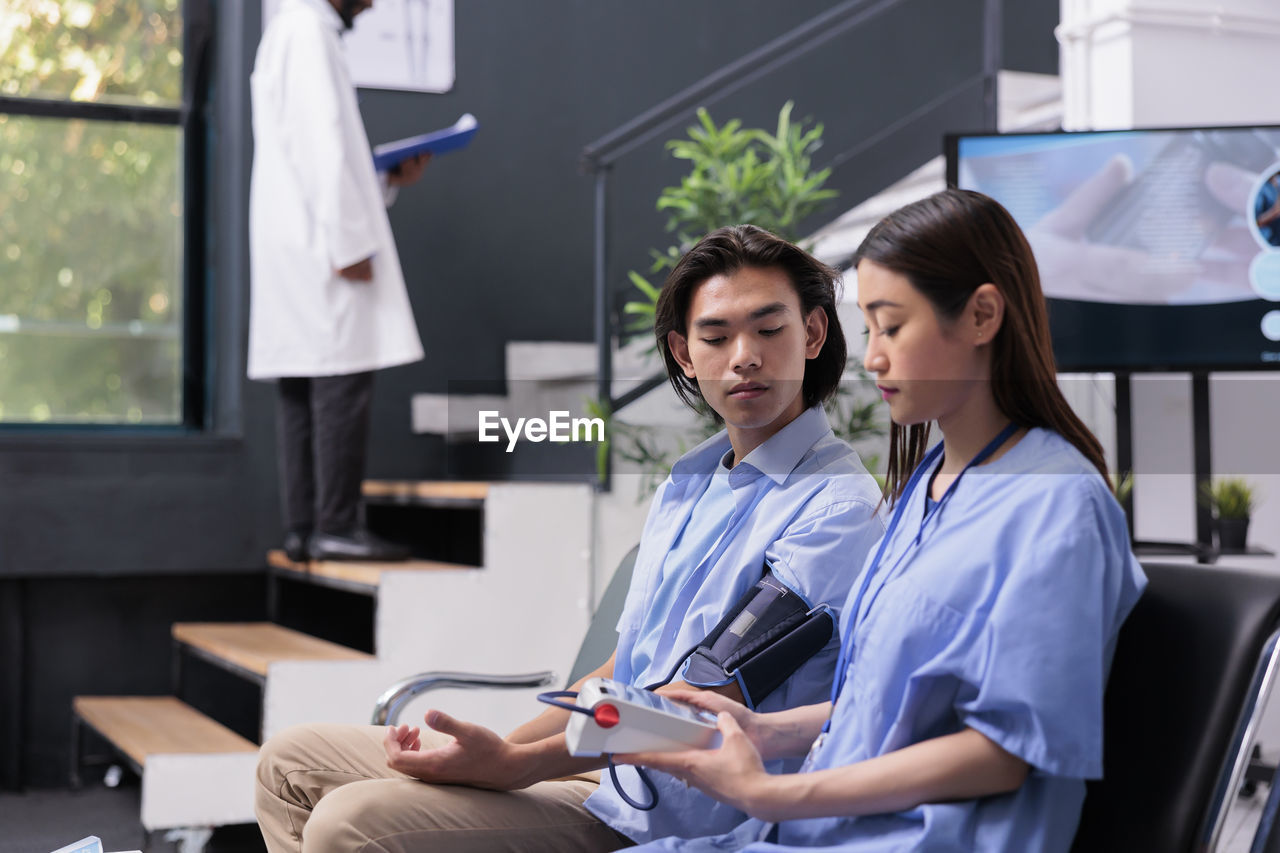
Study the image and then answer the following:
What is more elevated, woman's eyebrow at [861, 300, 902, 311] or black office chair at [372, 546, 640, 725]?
woman's eyebrow at [861, 300, 902, 311]

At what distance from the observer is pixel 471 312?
452 cm

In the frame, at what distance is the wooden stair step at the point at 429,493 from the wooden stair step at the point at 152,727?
2.55 ft

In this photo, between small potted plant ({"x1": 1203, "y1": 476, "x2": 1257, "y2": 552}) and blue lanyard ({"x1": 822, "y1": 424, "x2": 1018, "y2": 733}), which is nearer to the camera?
blue lanyard ({"x1": 822, "y1": 424, "x2": 1018, "y2": 733})

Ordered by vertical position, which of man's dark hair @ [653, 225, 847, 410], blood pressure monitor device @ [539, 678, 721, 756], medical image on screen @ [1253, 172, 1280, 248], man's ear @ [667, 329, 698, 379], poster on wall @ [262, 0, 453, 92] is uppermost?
poster on wall @ [262, 0, 453, 92]

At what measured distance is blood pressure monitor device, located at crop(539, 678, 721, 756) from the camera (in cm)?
114

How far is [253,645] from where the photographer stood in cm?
353

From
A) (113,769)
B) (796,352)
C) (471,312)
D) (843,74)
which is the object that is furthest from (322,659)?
(843,74)

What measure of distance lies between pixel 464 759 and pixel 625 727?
406mm

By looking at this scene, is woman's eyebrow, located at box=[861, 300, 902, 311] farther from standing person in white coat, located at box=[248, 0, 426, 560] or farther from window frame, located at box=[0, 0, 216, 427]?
window frame, located at box=[0, 0, 216, 427]

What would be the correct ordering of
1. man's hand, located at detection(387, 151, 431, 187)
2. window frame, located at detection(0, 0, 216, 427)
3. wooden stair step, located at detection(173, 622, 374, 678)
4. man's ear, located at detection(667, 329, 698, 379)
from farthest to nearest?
window frame, located at detection(0, 0, 216, 427), man's hand, located at detection(387, 151, 431, 187), wooden stair step, located at detection(173, 622, 374, 678), man's ear, located at detection(667, 329, 698, 379)

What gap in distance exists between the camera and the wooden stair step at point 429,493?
3.49 meters

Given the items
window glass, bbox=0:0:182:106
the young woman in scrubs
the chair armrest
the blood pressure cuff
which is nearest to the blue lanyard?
the young woman in scrubs

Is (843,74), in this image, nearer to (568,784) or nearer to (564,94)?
(564,94)

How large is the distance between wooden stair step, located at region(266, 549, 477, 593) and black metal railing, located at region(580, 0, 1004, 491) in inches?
21.0
